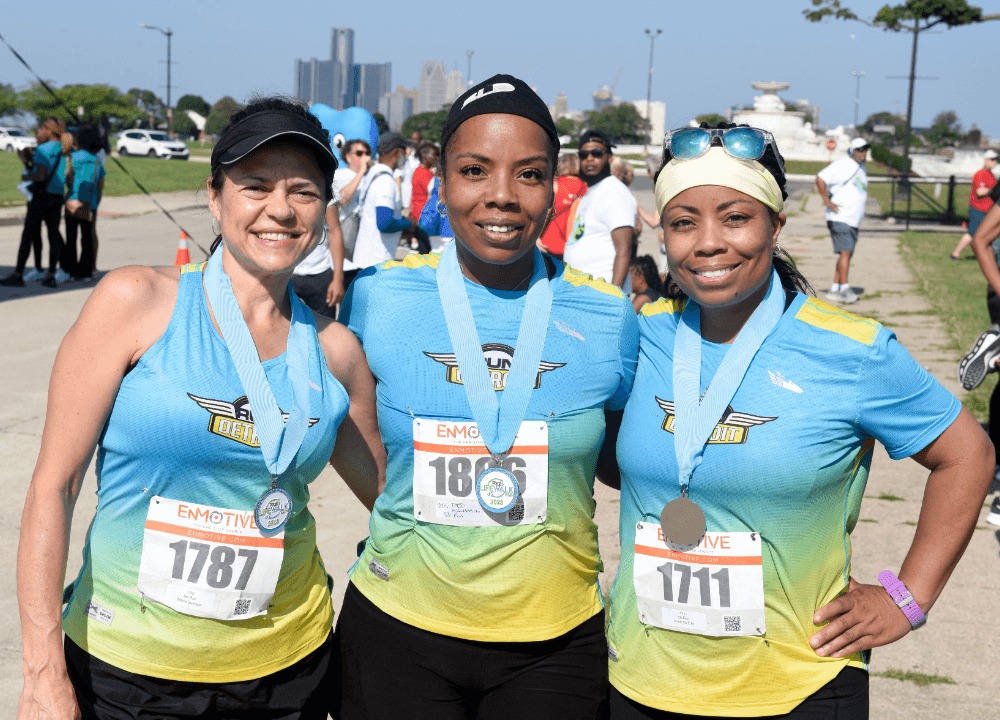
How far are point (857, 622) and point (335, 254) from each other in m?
5.43

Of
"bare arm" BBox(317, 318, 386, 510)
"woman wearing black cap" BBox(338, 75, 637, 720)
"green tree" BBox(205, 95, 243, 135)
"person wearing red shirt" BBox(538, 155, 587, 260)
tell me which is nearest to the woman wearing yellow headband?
"woman wearing black cap" BBox(338, 75, 637, 720)

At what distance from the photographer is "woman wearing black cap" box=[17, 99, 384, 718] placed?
1995mm

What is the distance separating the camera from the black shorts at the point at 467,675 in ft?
7.43

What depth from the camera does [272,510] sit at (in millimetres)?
2123

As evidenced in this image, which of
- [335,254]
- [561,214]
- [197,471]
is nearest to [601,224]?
[561,214]

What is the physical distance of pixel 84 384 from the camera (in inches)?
78.0

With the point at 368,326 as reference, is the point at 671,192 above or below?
above

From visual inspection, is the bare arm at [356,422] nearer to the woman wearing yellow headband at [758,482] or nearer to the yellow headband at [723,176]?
the woman wearing yellow headband at [758,482]

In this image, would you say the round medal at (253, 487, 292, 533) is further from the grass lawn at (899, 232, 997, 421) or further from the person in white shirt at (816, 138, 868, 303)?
the person in white shirt at (816, 138, 868, 303)

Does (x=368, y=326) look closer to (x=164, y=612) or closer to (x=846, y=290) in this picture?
(x=164, y=612)

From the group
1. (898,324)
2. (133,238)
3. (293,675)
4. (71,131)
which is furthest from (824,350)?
(133,238)

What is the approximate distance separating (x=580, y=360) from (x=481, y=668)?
2.62 feet

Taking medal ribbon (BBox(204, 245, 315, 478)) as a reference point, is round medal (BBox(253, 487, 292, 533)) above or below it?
below

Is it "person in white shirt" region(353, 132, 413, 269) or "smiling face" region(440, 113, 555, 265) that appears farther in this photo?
"person in white shirt" region(353, 132, 413, 269)
